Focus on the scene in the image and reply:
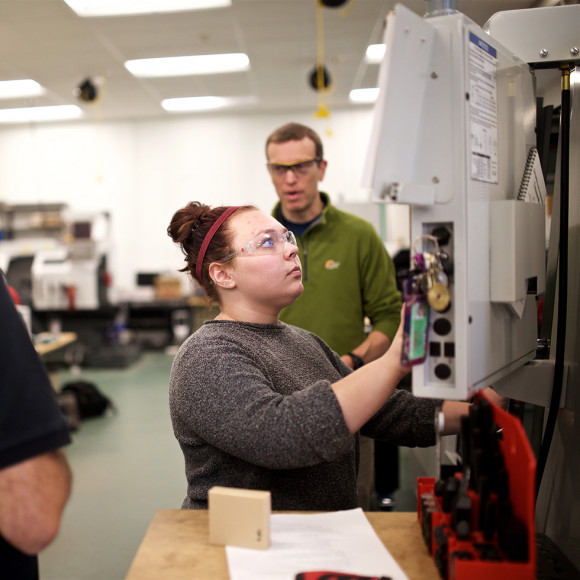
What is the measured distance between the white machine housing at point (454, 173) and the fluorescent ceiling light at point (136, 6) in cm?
410

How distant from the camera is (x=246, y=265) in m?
1.36

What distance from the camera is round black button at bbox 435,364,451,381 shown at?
0.94 metres

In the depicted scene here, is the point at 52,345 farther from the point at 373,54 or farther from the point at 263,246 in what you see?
the point at 373,54

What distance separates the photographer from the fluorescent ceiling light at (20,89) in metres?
6.56

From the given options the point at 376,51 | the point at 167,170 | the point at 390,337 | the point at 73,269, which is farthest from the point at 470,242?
the point at 167,170

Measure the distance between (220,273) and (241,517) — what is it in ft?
1.97

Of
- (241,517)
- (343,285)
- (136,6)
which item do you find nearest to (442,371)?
(241,517)

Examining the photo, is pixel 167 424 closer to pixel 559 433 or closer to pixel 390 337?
pixel 390 337

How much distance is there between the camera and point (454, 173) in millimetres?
928

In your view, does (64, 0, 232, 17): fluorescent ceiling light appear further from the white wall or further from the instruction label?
the instruction label

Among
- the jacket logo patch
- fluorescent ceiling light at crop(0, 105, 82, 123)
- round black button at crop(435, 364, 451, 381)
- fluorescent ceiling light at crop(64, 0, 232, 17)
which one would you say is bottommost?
round black button at crop(435, 364, 451, 381)

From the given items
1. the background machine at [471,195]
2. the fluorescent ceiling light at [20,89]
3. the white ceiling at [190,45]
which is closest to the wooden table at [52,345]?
the white ceiling at [190,45]

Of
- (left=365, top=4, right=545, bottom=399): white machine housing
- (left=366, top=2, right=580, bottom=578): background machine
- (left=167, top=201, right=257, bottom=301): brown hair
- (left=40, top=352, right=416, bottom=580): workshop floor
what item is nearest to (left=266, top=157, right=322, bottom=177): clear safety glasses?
(left=167, top=201, right=257, bottom=301): brown hair

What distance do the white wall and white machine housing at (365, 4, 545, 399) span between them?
7.59 m
